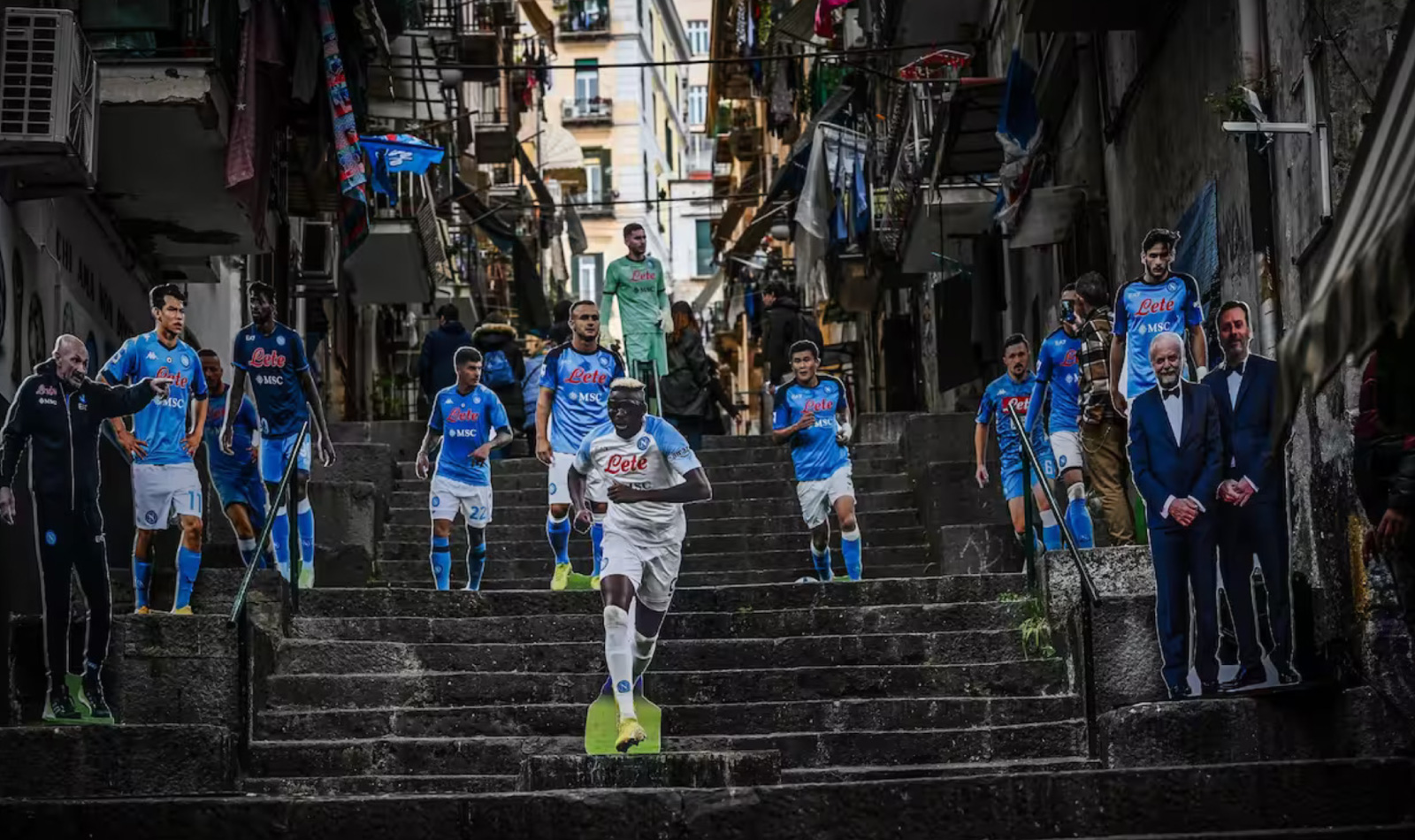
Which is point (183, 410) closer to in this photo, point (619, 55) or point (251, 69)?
point (251, 69)

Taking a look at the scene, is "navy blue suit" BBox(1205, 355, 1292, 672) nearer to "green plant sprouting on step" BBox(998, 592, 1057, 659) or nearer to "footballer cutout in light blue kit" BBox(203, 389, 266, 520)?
"green plant sprouting on step" BBox(998, 592, 1057, 659)

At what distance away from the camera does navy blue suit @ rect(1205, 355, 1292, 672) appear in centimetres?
1116

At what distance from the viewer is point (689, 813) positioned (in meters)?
10.1

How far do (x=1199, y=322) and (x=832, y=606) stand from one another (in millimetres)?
3219

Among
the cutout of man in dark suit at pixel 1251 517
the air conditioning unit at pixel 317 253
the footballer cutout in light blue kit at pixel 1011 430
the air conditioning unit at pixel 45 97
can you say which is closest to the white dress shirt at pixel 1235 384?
the cutout of man in dark suit at pixel 1251 517

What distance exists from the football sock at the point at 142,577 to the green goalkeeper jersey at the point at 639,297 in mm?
5561

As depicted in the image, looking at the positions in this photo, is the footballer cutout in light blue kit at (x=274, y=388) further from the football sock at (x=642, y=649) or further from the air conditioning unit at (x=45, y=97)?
the football sock at (x=642, y=649)

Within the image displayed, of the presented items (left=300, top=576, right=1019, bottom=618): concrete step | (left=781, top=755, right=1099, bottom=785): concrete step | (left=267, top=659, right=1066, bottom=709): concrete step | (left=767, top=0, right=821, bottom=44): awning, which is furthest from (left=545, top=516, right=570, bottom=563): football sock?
(left=767, top=0, right=821, bottom=44): awning

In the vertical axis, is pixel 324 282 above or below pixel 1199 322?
above

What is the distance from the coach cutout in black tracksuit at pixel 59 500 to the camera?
12094mm

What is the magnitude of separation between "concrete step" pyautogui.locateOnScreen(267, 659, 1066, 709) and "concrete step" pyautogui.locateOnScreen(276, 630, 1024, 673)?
31 centimetres

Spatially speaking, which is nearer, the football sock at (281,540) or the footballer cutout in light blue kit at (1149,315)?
the footballer cutout in light blue kit at (1149,315)

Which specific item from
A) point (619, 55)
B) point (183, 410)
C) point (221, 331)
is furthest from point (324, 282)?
point (619, 55)

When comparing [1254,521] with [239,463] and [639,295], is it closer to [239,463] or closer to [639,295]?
[239,463]
